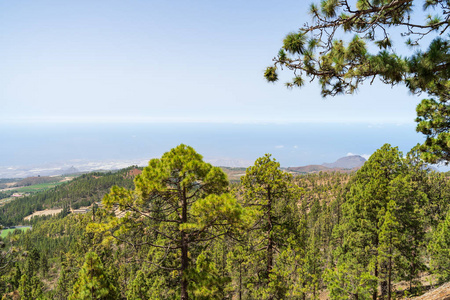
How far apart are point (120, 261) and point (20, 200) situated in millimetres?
176566

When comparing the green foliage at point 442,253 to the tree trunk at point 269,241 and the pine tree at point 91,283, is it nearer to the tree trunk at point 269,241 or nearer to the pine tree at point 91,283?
the tree trunk at point 269,241

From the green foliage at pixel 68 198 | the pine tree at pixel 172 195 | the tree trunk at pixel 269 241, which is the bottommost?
the green foliage at pixel 68 198

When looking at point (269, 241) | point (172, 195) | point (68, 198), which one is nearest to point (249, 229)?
point (172, 195)

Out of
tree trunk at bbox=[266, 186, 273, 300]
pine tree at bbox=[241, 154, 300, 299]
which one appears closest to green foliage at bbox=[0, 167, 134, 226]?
pine tree at bbox=[241, 154, 300, 299]

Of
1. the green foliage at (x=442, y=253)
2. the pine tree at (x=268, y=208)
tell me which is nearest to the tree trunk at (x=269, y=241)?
the pine tree at (x=268, y=208)

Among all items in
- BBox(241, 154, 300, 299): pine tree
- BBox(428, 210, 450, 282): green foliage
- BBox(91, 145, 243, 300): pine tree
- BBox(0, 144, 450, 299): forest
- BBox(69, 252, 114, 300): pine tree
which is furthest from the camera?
BBox(428, 210, 450, 282): green foliage

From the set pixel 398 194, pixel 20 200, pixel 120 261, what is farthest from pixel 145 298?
pixel 20 200

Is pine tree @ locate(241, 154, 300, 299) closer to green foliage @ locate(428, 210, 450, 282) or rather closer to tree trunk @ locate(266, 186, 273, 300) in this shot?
tree trunk @ locate(266, 186, 273, 300)

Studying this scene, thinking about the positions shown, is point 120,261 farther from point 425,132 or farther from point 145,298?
point 425,132

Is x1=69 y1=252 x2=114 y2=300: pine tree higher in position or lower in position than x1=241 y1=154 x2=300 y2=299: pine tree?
lower

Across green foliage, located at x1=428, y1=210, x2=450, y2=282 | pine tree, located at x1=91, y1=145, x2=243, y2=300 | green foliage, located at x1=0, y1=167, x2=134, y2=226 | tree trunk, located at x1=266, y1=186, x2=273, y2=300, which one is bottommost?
green foliage, located at x1=0, y1=167, x2=134, y2=226

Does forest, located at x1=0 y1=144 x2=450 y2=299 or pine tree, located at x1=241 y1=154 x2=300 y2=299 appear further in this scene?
pine tree, located at x1=241 y1=154 x2=300 y2=299

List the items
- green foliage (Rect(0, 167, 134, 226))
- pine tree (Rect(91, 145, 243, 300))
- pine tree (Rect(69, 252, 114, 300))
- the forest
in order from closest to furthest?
1. pine tree (Rect(91, 145, 243, 300))
2. the forest
3. pine tree (Rect(69, 252, 114, 300))
4. green foliage (Rect(0, 167, 134, 226))

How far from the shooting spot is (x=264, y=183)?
426 inches
